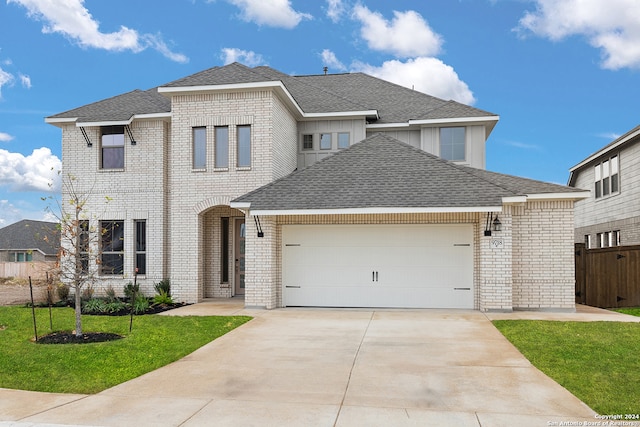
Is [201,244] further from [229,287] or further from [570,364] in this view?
[570,364]

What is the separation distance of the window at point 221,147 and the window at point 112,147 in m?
3.93

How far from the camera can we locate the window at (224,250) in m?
17.7

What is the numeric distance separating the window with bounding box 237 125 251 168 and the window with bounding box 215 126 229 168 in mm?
424

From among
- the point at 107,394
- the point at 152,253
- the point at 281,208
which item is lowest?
the point at 107,394

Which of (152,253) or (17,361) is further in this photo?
(152,253)

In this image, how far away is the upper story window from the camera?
22141mm

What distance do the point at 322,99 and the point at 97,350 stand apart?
42.8 feet

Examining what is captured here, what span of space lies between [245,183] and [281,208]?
2618mm

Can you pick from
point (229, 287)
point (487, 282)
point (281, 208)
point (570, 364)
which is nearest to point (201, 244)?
point (229, 287)

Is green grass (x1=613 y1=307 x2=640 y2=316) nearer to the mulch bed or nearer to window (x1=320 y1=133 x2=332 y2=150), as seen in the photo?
window (x1=320 y1=133 x2=332 y2=150)

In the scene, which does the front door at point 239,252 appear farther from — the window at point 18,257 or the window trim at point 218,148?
the window at point 18,257

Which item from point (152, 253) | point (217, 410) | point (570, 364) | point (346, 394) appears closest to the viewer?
point (217, 410)

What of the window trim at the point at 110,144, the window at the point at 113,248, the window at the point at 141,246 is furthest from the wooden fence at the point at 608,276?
the window trim at the point at 110,144

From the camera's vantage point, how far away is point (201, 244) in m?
16.6
